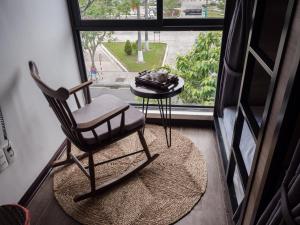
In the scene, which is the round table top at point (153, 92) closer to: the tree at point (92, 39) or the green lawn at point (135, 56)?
the green lawn at point (135, 56)

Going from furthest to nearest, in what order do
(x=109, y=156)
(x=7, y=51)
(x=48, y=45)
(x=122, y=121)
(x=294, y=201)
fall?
(x=109, y=156)
(x=48, y=45)
(x=122, y=121)
(x=7, y=51)
(x=294, y=201)

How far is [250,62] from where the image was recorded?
1334 mm

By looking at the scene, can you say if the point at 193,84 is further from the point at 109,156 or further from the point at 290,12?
the point at 290,12

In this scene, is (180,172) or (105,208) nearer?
(105,208)

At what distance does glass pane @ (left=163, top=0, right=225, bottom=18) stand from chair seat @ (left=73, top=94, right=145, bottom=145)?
919 mm

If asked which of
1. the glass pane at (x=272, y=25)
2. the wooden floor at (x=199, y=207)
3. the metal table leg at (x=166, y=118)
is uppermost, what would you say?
the glass pane at (x=272, y=25)

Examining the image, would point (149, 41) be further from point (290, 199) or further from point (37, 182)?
point (290, 199)

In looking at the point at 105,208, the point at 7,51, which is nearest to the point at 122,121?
the point at 105,208

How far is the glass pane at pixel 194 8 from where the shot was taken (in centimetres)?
207

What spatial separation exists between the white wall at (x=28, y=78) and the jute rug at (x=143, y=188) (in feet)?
0.86

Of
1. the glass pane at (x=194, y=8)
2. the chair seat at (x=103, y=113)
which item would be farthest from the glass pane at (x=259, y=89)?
the chair seat at (x=103, y=113)

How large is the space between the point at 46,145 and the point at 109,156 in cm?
51

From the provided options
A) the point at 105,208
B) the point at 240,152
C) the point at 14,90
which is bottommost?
the point at 105,208

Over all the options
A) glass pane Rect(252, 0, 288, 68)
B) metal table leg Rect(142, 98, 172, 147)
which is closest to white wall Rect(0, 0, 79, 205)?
metal table leg Rect(142, 98, 172, 147)
